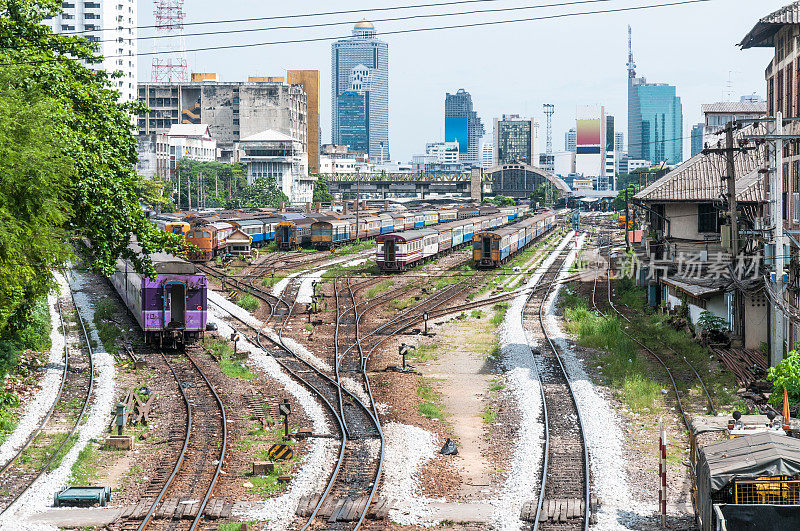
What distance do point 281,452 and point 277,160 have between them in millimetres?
126691

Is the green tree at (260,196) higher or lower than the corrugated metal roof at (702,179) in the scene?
higher

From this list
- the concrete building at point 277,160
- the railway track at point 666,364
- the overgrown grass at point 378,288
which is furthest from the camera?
the concrete building at point 277,160

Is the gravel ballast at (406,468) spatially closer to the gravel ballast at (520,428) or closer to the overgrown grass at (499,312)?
the gravel ballast at (520,428)

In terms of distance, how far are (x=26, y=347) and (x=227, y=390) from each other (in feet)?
26.5

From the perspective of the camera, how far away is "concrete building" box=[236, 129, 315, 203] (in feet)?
465

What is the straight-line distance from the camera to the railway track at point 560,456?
14328 mm

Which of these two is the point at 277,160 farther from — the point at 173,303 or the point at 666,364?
the point at 666,364

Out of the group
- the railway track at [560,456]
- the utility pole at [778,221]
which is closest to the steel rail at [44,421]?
the railway track at [560,456]

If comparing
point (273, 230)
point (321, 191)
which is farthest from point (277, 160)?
point (273, 230)

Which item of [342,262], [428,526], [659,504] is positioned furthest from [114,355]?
[342,262]

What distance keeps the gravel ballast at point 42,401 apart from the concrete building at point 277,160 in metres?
111

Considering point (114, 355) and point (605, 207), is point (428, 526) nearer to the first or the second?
point (114, 355)

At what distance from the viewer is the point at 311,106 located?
18650 centimetres

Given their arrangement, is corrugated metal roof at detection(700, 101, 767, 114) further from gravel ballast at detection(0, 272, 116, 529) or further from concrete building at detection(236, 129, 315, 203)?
concrete building at detection(236, 129, 315, 203)
